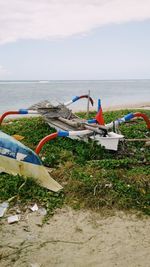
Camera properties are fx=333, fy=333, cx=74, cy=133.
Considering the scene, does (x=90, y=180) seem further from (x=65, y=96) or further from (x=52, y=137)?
(x=65, y=96)

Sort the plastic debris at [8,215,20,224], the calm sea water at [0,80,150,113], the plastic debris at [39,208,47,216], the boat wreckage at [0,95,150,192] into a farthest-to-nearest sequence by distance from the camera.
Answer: the calm sea water at [0,80,150,113]
the boat wreckage at [0,95,150,192]
the plastic debris at [39,208,47,216]
the plastic debris at [8,215,20,224]

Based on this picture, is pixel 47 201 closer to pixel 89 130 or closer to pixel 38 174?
pixel 38 174

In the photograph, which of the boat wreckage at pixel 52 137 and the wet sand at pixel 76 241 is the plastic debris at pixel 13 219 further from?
the boat wreckage at pixel 52 137

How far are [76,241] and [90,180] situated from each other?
1474 mm

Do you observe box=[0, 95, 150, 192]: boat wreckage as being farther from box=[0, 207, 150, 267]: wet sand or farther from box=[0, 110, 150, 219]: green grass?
box=[0, 207, 150, 267]: wet sand

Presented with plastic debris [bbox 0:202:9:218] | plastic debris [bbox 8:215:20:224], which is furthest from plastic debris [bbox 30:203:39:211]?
plastic debris [bbox 0:202:9:218]

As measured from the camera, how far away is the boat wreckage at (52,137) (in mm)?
5797

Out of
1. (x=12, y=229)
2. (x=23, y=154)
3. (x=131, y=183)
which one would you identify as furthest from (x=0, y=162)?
(x=131, y=183)

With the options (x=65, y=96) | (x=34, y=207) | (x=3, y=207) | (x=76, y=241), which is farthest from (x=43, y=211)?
(x=65, y=96)

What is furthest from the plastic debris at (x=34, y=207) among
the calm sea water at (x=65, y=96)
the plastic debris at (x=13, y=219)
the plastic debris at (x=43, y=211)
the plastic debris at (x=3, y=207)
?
the calm sea water at (x=65, y=96)

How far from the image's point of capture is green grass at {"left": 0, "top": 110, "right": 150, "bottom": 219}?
5.28 metres

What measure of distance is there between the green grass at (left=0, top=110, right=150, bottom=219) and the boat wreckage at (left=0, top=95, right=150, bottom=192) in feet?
0.49

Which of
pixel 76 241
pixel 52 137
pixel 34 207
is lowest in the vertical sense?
pixel 76 241

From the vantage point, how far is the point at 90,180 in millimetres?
5691
